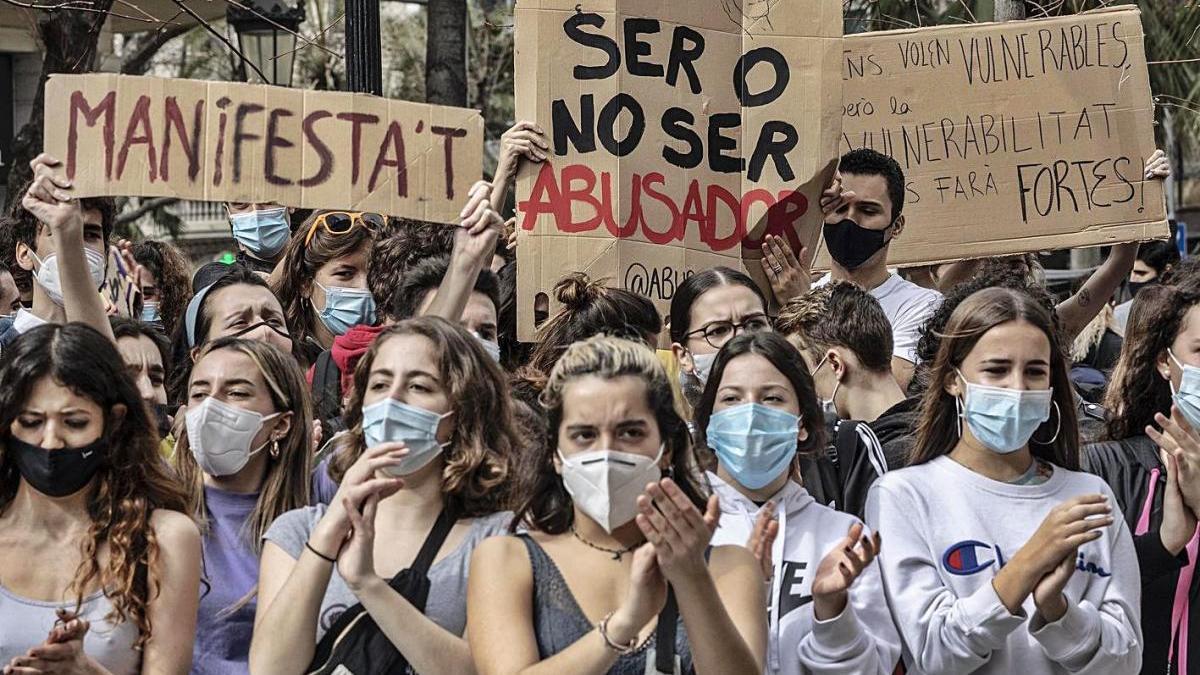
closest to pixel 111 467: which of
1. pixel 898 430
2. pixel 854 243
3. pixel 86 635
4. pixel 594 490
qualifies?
pixel 86 635

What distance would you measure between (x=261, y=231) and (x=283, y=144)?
1194mm

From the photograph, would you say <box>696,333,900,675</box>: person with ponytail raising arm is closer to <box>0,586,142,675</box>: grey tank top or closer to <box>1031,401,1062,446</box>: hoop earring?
<box>1031,401,1062,446</box>: hoop earring

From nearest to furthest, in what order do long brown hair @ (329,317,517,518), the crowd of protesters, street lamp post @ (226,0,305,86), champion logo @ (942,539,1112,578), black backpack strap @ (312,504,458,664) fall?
1. the crowd of protesters
2. black backpack strap @ (312,504,458,664)
3. long brown hair @ (329,317,517,518)
4. champion logo @ (942,539,1112,578)
5. street lamp post @ (226,0,305,86)

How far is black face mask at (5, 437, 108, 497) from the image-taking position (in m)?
4.57

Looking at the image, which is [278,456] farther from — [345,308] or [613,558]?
[345,308]

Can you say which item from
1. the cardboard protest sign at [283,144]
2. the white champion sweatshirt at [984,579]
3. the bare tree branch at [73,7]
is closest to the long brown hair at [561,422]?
the white champion sweatshirt at [984,579]

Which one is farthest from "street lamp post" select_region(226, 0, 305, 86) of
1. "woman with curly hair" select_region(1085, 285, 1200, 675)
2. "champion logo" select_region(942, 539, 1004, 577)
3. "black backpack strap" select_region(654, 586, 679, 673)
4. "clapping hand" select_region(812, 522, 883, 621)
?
"black backpack strap" select_region(654, 586, 679, 673)

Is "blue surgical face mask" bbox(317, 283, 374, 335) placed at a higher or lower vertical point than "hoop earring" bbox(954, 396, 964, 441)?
higher

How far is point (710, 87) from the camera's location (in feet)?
22.5

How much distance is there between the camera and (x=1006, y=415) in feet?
16.7

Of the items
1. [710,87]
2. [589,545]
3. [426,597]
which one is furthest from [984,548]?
[710,87]

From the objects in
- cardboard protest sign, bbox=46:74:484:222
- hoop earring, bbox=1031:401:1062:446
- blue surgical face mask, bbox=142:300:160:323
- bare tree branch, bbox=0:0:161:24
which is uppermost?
bare tree branch, bbox=0:0:161:24

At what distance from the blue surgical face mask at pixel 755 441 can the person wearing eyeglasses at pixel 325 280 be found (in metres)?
2.11

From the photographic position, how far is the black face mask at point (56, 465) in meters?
4.57
